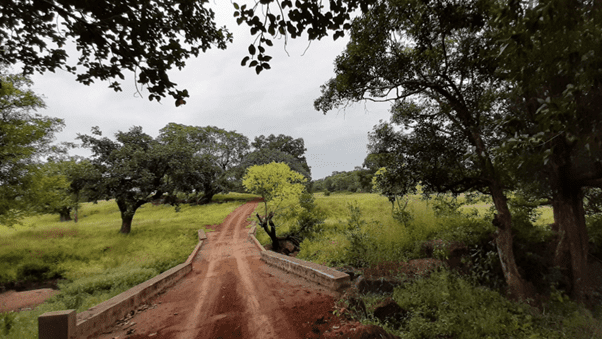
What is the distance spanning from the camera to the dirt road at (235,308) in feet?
16.1

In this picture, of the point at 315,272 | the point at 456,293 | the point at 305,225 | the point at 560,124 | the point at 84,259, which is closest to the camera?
the point at 560,124

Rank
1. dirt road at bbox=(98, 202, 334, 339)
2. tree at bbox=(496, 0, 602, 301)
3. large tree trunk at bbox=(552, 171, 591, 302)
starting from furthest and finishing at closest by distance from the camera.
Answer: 1. large tree trunk at bbox=(552, 171, 591, 302)
2. dirt road at bbox=(98, 202, 334, 339)
3. tree at bbox=(496, 0, 602, 301)

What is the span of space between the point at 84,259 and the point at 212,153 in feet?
105

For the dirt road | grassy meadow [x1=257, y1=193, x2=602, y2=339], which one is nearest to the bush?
grassy meadow [x1=257, y1=193, x2=602, y2=339]

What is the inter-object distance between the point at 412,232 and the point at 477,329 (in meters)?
6.74

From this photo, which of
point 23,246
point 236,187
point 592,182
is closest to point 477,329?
point 592,182

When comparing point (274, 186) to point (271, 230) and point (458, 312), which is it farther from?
point (458, 312)

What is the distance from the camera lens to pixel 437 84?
7188 millimetres

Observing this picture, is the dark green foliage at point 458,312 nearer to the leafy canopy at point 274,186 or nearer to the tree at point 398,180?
the tree at point 398,180

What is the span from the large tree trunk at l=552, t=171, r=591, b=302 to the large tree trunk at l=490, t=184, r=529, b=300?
1.84 m

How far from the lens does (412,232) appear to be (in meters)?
12.0

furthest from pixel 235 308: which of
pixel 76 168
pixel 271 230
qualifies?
pixel 76 168

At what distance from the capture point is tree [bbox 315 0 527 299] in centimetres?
633

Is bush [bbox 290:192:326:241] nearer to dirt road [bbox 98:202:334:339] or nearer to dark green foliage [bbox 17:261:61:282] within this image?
dirt road [bbox 98:202:334:339]
